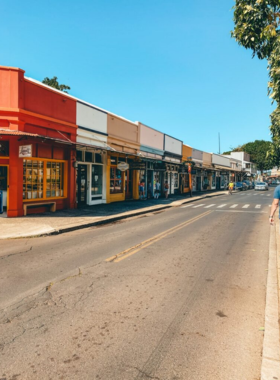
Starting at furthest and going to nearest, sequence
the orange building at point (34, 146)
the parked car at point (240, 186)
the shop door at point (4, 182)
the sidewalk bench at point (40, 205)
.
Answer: the parked car at point (240, 186)
the shop door at point (4, 182)
the sidewalk bench at point (40, 205)
the orange building at point (34, 146)

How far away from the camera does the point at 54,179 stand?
15.8 metres

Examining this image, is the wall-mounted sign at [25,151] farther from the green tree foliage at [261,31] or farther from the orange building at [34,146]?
the green tree foliage at [261,31]

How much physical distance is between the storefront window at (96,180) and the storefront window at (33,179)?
459 cm

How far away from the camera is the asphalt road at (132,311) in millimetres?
3088

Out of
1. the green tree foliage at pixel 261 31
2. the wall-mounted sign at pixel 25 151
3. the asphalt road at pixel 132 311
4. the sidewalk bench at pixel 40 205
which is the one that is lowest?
the asphalt road at pixel 132 311

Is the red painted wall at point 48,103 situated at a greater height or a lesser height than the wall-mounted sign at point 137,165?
greater

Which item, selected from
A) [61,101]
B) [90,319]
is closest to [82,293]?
[90,319]

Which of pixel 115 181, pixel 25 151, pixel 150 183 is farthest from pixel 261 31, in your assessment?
pixel 150 183

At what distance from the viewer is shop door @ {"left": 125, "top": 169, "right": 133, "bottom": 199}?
23528 mm

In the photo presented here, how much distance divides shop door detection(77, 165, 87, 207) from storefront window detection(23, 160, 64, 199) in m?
1.62

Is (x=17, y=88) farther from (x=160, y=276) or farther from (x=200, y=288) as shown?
(x=200, y=288)

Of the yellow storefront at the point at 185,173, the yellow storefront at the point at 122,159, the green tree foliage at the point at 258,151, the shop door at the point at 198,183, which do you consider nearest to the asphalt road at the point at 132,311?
the yellow storefront at the point at 122,159

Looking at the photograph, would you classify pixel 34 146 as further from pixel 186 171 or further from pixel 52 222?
pixel 186 171

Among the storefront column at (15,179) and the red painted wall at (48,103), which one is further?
the red painted wall at (48,103)
